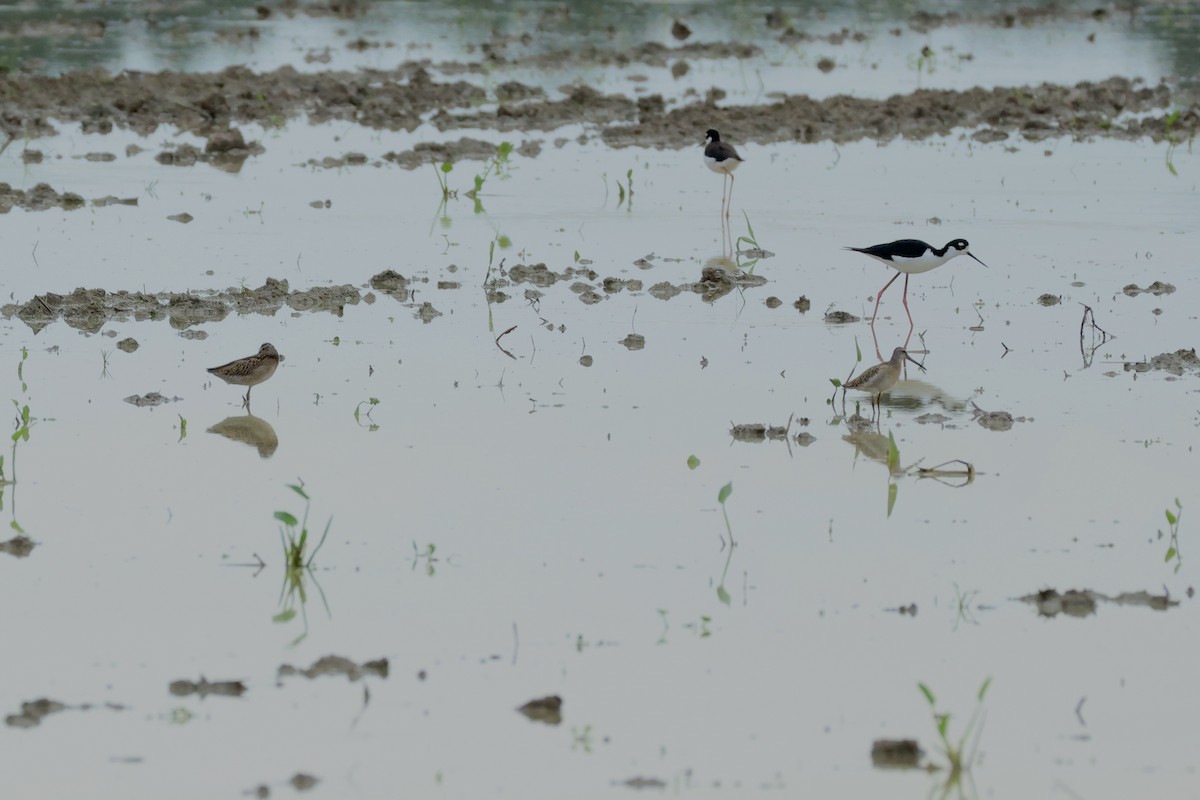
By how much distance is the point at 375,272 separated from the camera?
1244cm

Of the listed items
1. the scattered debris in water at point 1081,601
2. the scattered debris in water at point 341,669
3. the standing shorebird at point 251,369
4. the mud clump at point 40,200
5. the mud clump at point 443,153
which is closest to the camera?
the scattered debris in water at point 341,669

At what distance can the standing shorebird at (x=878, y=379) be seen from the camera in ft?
30.2

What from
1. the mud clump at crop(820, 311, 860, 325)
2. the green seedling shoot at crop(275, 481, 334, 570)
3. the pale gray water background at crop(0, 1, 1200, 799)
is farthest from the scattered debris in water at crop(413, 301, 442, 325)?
the green seedling shoot at crop(275, 481, 334, 570)

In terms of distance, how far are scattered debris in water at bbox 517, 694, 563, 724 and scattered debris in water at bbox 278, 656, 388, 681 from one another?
0.57m

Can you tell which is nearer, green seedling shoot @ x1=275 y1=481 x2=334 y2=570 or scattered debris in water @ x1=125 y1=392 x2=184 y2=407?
green seedling shoot @ x1=275 y1=481 x2=334 y2=570

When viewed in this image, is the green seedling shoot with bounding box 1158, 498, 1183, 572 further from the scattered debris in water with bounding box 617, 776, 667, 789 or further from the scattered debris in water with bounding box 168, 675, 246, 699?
the scattered debris in water with bounding box 168, 675, 246, 699

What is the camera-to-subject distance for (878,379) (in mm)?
9242

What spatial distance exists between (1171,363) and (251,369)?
5.27 meters

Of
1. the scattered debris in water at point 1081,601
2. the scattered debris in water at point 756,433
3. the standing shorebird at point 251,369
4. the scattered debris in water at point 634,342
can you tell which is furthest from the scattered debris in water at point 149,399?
A: the scattered debris in water at point 1081,601

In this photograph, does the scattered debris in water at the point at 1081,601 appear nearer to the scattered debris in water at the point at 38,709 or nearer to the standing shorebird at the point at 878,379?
the standing shorebird at the point at 878,379

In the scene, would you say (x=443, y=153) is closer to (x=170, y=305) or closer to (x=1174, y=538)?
(x=170, y=305)

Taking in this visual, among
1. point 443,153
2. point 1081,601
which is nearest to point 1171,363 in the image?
point 1081,601

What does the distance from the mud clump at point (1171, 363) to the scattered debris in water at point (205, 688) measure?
6256mm

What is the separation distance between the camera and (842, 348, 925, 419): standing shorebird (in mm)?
9219
